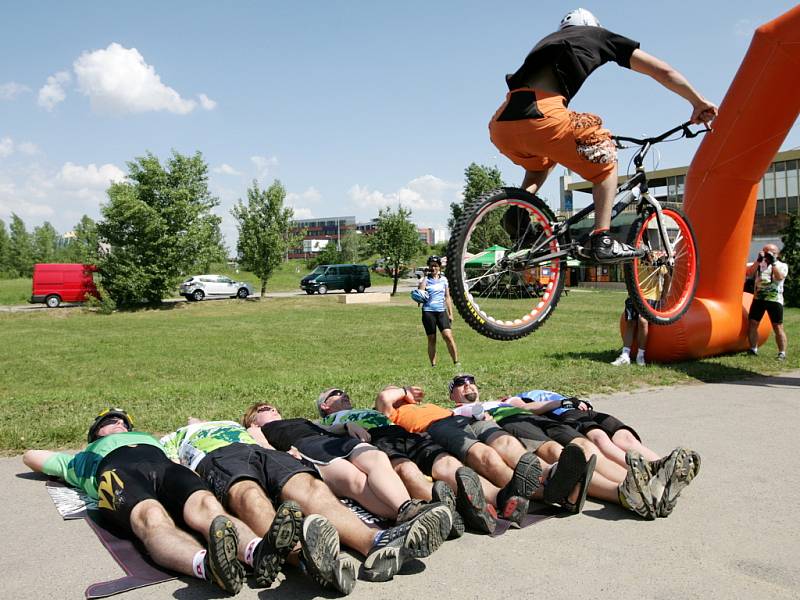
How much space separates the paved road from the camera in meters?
3.38

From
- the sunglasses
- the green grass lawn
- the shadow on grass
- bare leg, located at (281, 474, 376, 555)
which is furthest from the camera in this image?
the shadow on grass

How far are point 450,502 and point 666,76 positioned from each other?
10.6 ft

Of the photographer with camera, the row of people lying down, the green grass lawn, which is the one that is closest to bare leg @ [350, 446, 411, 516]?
the row of people lying down

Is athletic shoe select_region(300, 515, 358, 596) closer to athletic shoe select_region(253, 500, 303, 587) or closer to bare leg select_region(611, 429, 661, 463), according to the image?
athletic shoe select_region(253, 500, 303, 587)

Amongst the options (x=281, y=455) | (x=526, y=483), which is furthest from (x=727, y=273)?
(x=281, y=455)

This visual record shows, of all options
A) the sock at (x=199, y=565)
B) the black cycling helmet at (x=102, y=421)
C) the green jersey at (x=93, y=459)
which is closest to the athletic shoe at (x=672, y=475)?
the sock at (x=199, y=565)

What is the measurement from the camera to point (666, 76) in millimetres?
4320

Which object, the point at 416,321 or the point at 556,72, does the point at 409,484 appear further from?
the point at 416,321

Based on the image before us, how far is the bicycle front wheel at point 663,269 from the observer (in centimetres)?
516

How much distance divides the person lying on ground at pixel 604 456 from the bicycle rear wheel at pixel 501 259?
1.17 metres

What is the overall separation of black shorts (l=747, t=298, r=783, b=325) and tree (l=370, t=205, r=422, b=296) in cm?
2601

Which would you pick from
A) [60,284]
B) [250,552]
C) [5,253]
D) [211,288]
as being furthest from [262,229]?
[5,253]

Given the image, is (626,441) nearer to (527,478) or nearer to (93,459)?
(527,478)

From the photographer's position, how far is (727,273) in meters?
11.1
